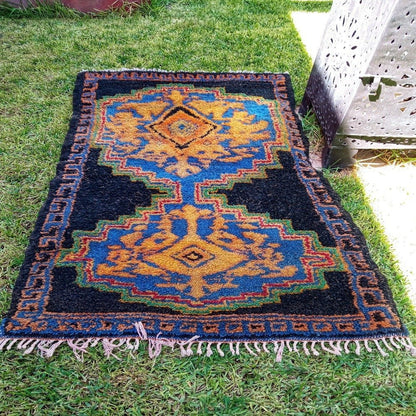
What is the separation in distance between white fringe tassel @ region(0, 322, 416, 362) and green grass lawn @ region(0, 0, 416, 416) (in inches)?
1.1

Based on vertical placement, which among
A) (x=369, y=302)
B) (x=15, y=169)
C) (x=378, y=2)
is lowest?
(x=15, y=169)

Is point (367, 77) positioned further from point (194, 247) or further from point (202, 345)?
point (202, 345)

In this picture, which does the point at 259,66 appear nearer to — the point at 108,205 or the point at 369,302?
the point at 108,205

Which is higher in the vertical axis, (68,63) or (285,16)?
(285,16)

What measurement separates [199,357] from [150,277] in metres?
0.40

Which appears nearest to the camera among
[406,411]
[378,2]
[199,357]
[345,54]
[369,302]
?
[406,411]

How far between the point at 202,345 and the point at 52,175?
1236 mm

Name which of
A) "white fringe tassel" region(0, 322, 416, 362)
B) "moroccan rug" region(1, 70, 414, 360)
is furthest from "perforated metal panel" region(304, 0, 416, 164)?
"white fringe tassel" region(0, 322, 416, 362)

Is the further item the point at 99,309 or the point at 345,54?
the point at 345,54

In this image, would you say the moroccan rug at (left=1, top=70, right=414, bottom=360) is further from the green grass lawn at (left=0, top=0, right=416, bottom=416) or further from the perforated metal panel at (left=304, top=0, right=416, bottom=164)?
the perforated metal panel at (left=304, top=0, right=416, bottom=164)

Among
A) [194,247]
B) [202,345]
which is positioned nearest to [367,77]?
[194,247]

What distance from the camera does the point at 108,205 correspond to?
2012 mm

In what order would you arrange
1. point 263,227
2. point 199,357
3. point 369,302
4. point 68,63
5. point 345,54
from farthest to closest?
point 68,63, point 345,54, point 263,227, point 369,302, point 199,357

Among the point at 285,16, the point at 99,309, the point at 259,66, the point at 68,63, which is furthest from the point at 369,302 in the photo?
the point at 285,16
